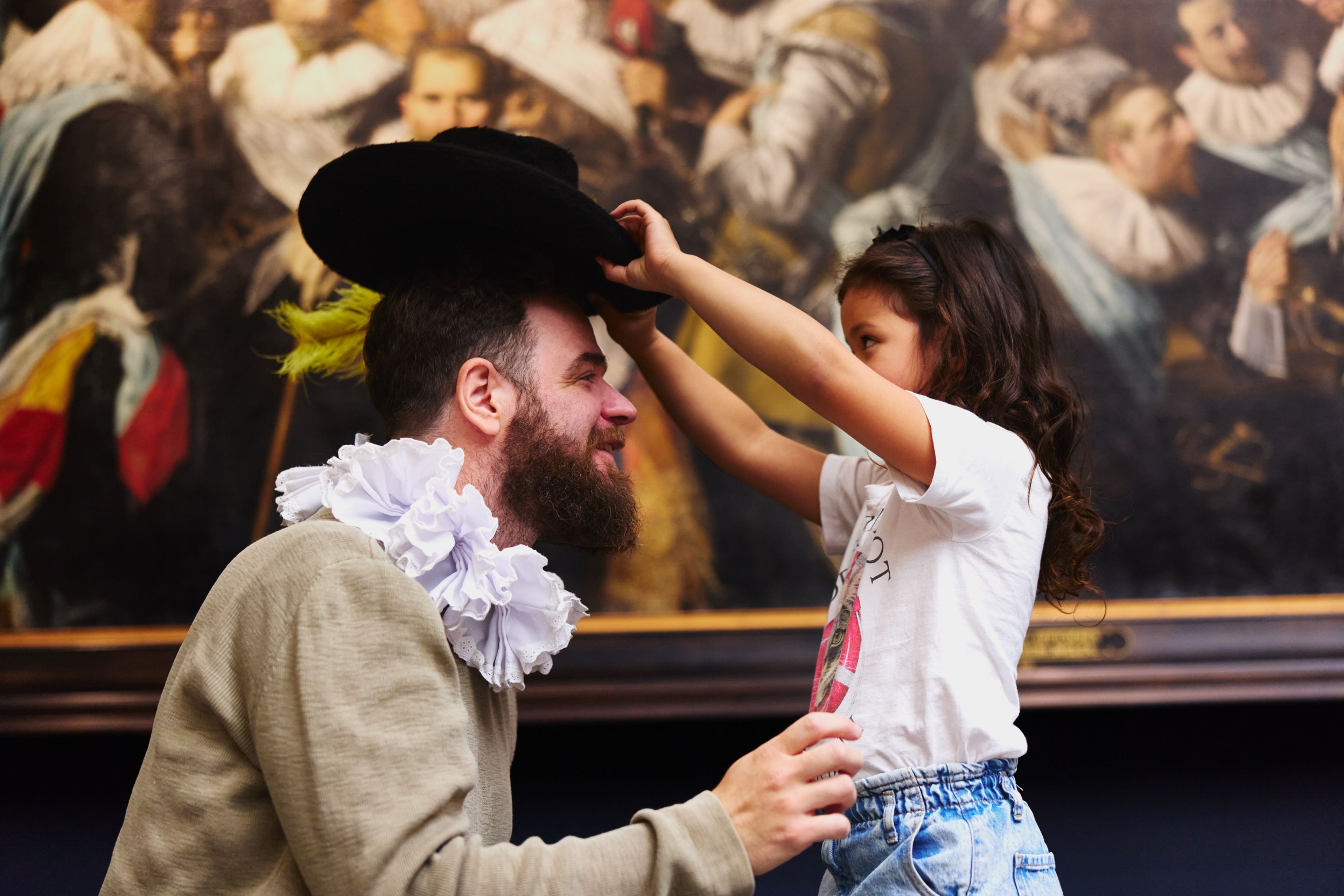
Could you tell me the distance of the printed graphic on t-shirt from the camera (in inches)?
70.2

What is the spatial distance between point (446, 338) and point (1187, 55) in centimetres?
246

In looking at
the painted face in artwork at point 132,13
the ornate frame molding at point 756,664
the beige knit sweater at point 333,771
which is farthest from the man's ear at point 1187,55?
the painted face in artwork at point 132,13

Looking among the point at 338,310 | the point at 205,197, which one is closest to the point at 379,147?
the point at 338,310

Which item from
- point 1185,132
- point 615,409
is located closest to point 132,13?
point 615,409

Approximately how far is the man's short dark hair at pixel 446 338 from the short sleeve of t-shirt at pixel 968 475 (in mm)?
757

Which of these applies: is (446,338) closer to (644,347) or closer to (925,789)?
(644,347)

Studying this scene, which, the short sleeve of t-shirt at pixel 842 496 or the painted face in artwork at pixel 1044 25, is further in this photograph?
the painted face in artwork at pixel 1044 25

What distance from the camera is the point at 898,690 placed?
1703mm

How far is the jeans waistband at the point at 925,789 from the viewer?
1.63 m

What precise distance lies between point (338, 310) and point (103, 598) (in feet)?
4.47

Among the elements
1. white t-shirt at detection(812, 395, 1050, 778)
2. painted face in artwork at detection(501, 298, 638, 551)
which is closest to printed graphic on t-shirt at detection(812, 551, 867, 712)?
white t-shirt at detection(812, 395, 1050, 778)

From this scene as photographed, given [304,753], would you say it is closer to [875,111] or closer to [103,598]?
[103,598]

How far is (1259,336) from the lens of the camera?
2859mm

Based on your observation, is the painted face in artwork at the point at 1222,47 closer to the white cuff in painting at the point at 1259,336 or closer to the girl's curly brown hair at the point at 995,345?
the white cuff in painting at the point at 1259,336
